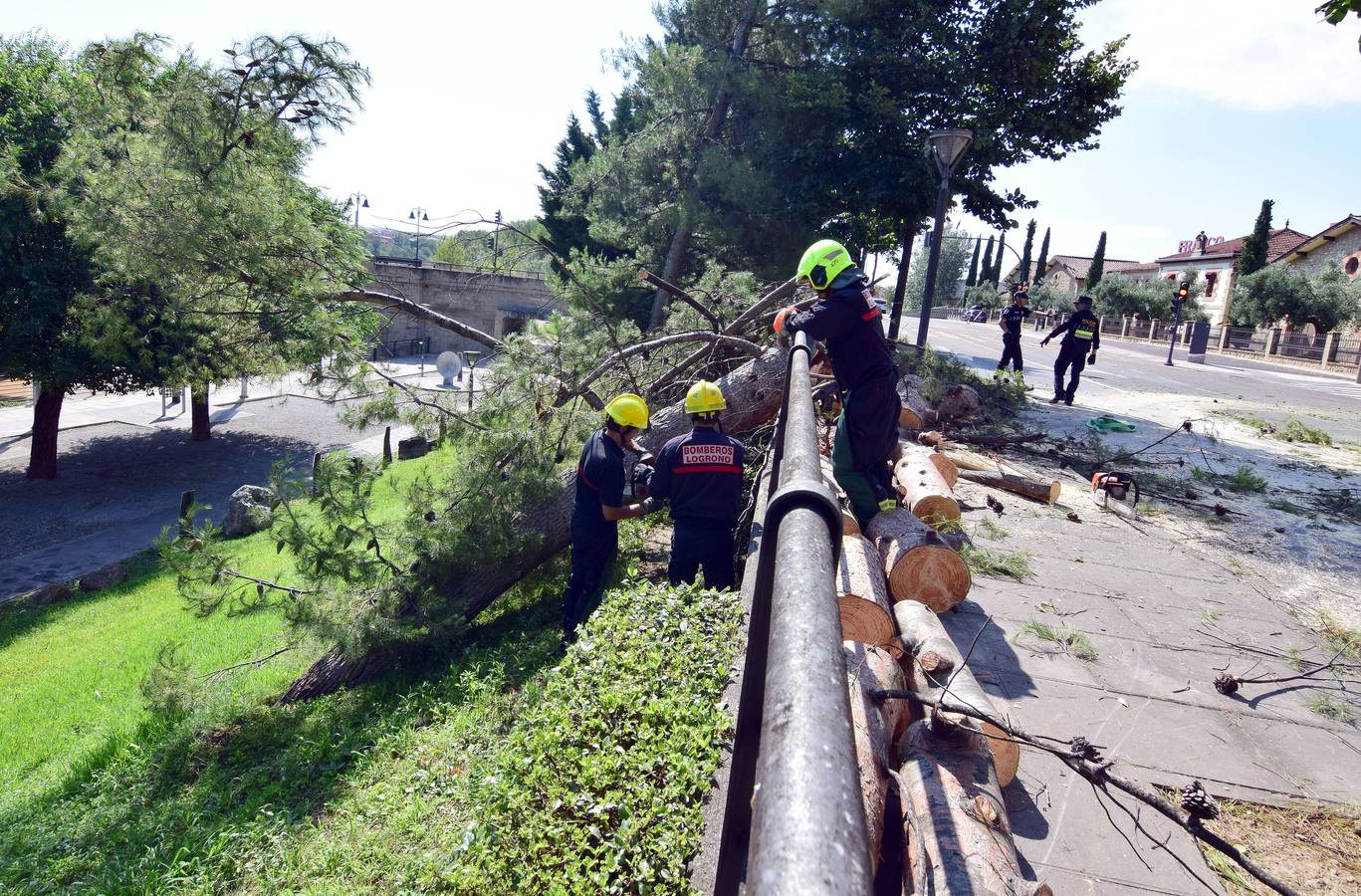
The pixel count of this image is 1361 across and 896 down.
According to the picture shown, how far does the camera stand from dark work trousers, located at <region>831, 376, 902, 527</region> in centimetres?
468

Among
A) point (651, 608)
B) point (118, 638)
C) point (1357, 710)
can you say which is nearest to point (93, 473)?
point (118, 638)

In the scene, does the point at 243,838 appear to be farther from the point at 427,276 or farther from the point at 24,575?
the point at 427,276

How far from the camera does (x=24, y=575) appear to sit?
36.2ft

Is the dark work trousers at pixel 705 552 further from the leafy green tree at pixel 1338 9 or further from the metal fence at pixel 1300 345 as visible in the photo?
the metal fence at pixel 1300 345

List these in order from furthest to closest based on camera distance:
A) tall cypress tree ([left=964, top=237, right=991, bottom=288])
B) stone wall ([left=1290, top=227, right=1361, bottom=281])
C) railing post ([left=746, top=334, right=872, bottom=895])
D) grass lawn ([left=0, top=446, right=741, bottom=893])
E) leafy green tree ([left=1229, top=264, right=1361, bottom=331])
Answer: tall cypress tree ([left=964, top=237, right=991, bottom=288]), stone wall ([left=1290, top=227, right=1361, bottom=281]), leafy green tree ([left=1229, top=264, right=1361, bottom=331]), grass lawn ([left=0, top=446, right=741, bottom=893]), railing post ([left=746, top=334, right=872, bottom=895])

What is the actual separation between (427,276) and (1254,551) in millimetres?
30141

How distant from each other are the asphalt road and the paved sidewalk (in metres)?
8.76

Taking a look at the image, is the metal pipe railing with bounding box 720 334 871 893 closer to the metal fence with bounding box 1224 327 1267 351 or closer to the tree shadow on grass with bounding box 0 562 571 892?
the tree shadow on grass with bounding box 0 562 571 892

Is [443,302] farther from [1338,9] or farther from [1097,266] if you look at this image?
[1097,266]

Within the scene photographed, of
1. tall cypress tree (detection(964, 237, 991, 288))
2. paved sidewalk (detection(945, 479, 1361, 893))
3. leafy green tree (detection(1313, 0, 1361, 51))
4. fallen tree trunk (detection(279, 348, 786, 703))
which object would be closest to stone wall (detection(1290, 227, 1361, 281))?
tall cypress tree (detection(964, 237, 991, 288))

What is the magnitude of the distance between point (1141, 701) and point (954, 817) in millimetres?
1889

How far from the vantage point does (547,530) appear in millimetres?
5809

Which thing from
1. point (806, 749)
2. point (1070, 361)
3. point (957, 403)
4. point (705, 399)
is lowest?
point (957, 403)

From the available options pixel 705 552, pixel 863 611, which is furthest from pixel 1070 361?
pixel 863 611
